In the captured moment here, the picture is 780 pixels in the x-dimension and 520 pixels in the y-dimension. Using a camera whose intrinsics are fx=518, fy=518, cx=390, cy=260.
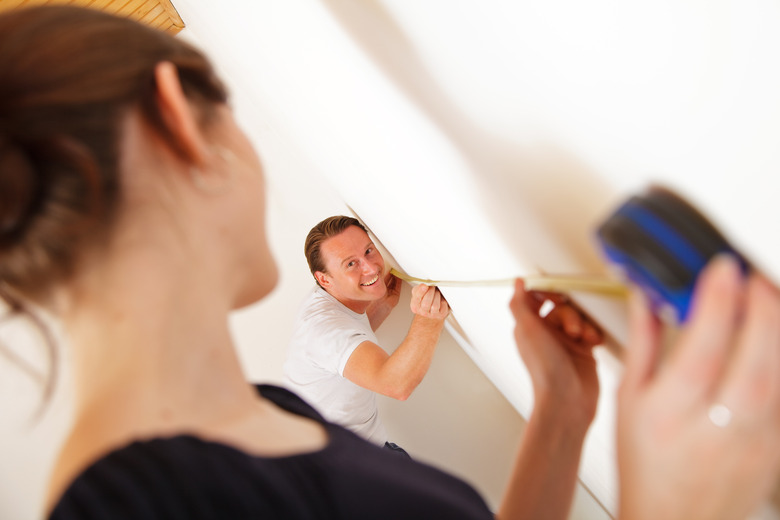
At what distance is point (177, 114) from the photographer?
539mm

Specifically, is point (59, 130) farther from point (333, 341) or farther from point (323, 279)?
point (323, 279)

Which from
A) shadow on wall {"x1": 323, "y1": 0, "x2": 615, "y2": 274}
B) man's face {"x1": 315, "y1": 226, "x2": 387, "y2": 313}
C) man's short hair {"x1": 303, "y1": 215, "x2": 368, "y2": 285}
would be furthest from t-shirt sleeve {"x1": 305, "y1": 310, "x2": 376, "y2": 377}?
shadow on wall {"x1": 323, "y1": 0, "x2": 615, "y2": 274}

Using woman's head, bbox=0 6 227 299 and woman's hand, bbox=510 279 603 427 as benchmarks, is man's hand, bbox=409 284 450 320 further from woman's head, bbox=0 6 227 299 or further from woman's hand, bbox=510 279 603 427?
woman's head, bbox=0 6 227 299

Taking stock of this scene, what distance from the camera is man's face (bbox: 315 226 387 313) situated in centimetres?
185

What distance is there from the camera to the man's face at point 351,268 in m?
1.85

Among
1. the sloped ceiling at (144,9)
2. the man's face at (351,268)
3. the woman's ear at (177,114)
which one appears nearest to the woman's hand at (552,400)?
the woman's ear at (177,114)

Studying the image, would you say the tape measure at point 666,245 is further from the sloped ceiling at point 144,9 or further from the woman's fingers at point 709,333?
the sloped ceiling at point 144,9

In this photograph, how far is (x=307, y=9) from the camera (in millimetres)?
721

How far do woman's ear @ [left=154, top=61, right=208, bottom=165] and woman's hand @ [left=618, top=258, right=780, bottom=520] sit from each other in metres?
0.45

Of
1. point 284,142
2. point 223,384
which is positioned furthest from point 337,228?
point 223,384

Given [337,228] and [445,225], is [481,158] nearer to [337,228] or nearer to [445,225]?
[445,225]

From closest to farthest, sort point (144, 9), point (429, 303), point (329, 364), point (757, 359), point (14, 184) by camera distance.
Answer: point (757, 359) → point (14, 184) → point (429, 303) → point (329, 364) → point (144, 9)

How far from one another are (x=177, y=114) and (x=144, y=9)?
198 centimetres

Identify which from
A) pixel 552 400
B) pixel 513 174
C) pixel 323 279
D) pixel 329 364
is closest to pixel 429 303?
pixel 329 364
